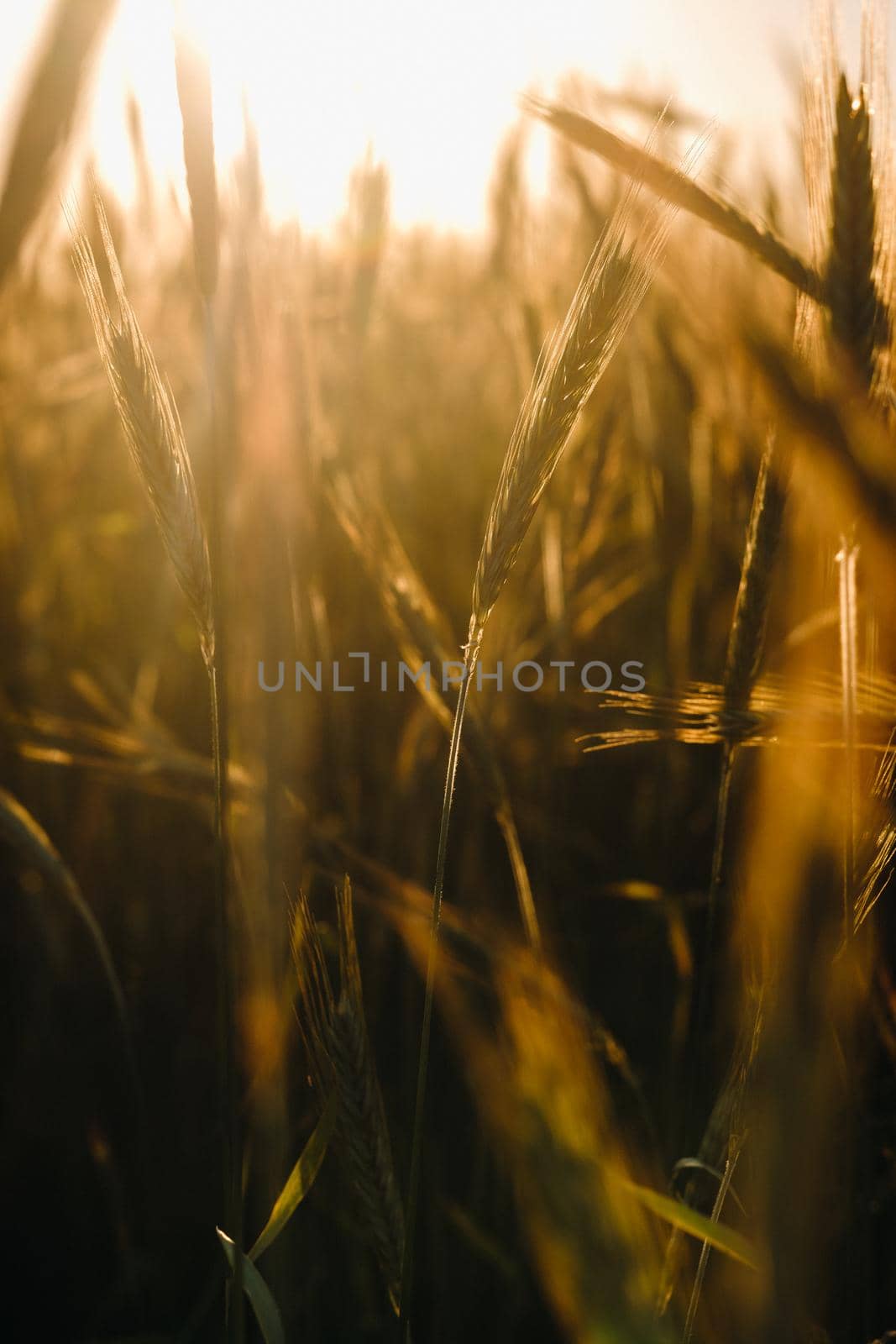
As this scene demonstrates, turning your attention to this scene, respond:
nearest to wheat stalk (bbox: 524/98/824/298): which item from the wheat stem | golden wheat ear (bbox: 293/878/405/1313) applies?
the wheat stem

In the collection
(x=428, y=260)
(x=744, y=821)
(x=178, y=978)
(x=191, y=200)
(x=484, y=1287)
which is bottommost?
(x=484, y=1287)

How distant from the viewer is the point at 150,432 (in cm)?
33

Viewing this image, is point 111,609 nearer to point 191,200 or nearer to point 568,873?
point 568,873

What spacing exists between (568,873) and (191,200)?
0.68 m

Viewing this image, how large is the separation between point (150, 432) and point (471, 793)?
632 mm

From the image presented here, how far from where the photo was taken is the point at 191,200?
1.01 feet

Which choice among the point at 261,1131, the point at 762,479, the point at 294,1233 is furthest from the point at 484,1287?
the point at 762,479

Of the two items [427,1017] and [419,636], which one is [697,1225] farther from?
[419,636]

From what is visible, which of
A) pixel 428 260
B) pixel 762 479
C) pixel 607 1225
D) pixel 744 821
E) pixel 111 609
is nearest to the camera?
pixel 607 1225

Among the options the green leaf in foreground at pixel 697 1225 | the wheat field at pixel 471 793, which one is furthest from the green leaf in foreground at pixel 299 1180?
the green leaf in foreground at pixel 697 1225

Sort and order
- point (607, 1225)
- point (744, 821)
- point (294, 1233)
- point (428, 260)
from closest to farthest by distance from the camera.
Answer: point (607, 1225)
point (294, 1233)
point (744, 821)
point (428, 260)

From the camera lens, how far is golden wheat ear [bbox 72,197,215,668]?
333 millimetres

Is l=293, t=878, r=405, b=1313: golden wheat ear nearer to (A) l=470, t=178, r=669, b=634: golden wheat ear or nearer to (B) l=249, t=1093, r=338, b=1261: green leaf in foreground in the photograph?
(B) l=249, t=1093, r=338, b=1261: green leaf in foreground

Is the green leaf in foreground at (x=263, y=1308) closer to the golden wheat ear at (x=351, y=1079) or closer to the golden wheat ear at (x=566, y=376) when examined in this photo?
the golden wheat ear at (x=351, y=1079)
